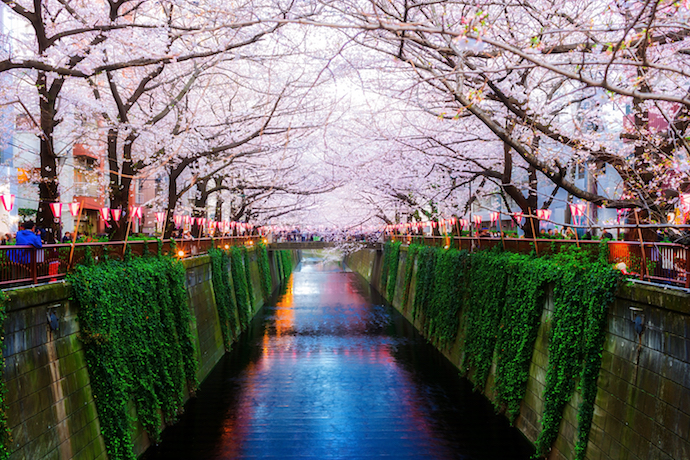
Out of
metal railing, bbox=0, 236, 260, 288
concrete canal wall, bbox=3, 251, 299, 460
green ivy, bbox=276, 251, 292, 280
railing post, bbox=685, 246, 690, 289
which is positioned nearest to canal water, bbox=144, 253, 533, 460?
concrete canal wall, bbox=3, 251, 299, 460

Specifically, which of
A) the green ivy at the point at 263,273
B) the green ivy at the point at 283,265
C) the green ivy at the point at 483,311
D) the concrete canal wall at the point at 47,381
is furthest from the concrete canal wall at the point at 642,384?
the green ivy at the point at 283,265

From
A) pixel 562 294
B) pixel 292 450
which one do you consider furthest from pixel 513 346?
pixel 292 450

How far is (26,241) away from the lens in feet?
32.4

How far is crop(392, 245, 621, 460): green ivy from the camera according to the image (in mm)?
8633

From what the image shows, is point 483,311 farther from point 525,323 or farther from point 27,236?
point 27,236

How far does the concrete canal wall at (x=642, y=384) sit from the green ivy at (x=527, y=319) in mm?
233

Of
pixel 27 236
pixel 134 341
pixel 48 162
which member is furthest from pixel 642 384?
pixel 48 162

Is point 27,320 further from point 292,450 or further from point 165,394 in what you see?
point 292,450

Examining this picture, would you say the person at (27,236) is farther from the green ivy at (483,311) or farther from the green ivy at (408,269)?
the green ivy at (408,269)

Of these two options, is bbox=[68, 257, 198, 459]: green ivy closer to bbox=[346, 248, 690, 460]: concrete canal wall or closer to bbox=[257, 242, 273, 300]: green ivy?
bbox=[346, 248, 690, 460]: concrete canal wall

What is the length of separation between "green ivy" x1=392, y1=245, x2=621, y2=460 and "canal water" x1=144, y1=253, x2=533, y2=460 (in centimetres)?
109

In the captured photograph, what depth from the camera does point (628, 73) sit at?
1060cm

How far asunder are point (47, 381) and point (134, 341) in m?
3.02

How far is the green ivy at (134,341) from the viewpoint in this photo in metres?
8.83
